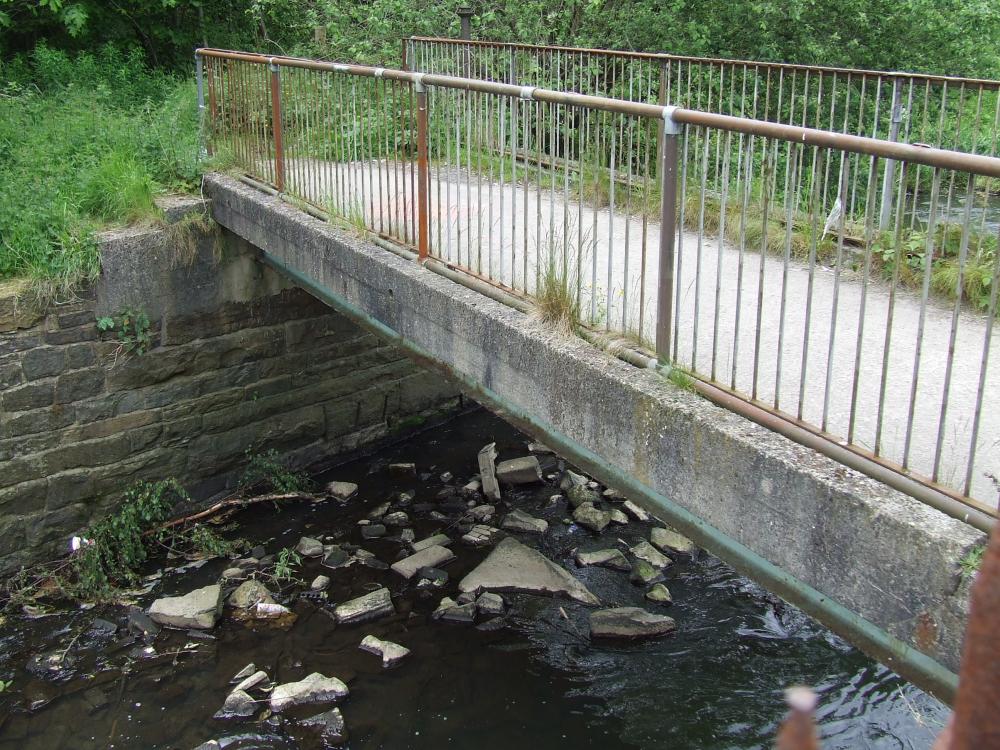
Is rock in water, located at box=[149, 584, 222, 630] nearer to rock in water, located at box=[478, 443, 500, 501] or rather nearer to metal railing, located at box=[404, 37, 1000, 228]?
rock in water, located at box=[478, 443, 500, 501]

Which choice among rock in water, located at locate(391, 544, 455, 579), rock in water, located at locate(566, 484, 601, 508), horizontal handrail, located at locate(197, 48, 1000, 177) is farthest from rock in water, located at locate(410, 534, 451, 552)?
horizontal handrail, located at locate(197, 48, 1000, 177)

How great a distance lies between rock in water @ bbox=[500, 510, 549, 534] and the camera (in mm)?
7473

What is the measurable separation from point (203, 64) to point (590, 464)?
6.65 m

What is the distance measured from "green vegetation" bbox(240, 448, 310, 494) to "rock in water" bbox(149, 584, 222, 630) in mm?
1896

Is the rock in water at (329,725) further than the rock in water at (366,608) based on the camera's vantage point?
No

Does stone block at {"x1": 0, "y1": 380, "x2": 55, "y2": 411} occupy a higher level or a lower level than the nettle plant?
lower

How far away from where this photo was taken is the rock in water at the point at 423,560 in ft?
22.5

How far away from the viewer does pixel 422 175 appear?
5281 mm

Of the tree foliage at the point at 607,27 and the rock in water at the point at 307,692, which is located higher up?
the tree foliage at the point at 607,27

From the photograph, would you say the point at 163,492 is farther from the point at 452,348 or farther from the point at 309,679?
the point at 452,348

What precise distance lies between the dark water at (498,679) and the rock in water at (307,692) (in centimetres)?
9

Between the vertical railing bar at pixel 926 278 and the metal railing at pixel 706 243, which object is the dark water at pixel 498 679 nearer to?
the metal railing at pixel 706 243

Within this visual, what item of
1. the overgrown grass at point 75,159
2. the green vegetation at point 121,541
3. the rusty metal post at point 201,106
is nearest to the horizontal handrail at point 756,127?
the overgrown grass at point 75,159

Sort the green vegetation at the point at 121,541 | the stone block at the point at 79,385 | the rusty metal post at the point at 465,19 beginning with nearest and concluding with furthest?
1. the green vegetation at the point at 121,541
2. the stone block at the point at 79,385
3. the rusty metal post at the point at 465,19
